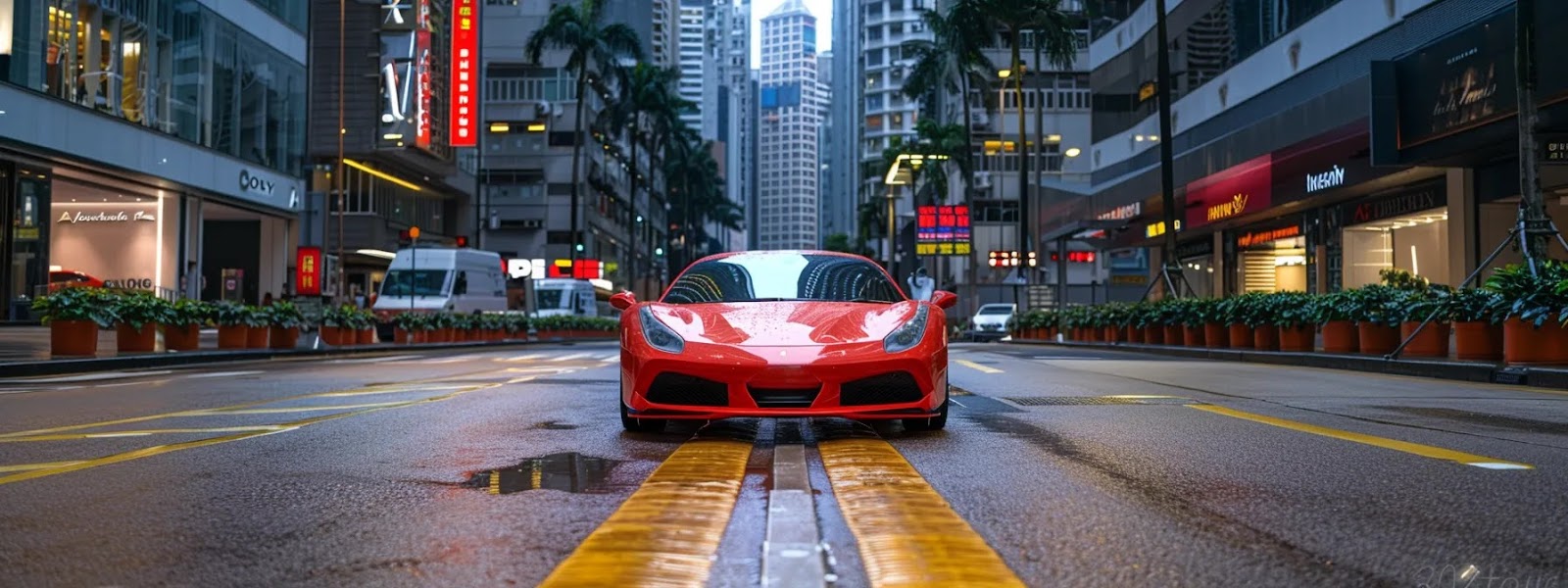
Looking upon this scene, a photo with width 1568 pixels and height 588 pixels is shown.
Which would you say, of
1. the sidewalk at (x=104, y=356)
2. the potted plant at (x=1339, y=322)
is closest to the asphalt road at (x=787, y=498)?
the sidewalk at (x=104, y=356)

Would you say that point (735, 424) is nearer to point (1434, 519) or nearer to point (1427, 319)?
point (1434, 519)

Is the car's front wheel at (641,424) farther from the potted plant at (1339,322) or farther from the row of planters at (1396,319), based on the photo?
the potted plant at (1339,322)

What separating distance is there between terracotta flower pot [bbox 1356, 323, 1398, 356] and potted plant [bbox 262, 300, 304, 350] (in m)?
19.1

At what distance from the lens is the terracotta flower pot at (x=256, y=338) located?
23.7m

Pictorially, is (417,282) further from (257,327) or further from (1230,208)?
(1230,208)

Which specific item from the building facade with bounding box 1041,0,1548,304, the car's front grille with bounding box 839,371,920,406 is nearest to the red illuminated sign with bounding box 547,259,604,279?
the building facade with bounding box 1041,0,1548,304

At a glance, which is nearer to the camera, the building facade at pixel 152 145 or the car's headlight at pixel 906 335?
the car's headlight at pixel 906 335

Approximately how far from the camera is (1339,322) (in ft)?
62.8

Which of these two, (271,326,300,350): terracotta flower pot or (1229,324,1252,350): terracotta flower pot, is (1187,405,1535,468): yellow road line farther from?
(271,326,300,350): terracotta flower pot

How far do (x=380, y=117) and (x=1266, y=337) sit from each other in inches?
1657

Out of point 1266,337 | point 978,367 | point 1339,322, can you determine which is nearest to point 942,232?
point 1266,337

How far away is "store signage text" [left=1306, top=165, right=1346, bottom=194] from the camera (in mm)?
26922

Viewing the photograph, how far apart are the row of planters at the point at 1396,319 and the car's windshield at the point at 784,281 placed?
27.8ft

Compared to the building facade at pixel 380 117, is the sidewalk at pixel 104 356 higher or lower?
lower
